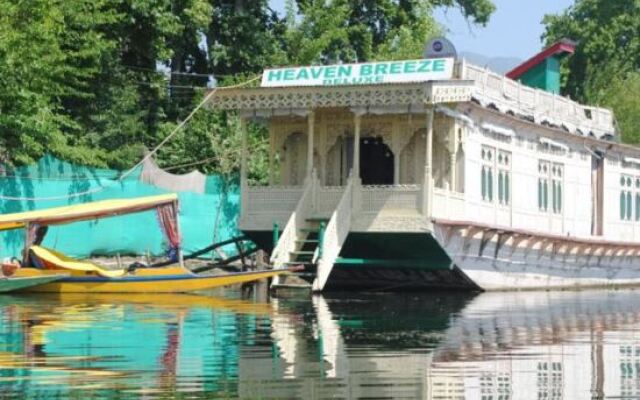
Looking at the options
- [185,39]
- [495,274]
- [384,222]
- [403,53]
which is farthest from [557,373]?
[403,53]

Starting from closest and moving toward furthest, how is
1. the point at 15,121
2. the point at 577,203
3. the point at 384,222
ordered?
the point at 384,222 → the point at 15,121 → the point at 577,203

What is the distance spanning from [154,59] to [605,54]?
3077cm

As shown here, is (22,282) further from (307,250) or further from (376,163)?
(376,163)

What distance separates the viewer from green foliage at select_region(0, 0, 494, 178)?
102 ft

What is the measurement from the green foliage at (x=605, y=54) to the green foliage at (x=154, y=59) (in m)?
9.45

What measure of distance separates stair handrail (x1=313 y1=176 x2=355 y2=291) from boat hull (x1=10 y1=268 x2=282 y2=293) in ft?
3.75

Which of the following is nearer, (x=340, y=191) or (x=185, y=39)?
(x=340, y=191)

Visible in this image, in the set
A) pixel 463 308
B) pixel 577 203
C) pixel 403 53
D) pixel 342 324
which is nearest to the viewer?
pixel 342 324

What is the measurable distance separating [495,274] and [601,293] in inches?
120

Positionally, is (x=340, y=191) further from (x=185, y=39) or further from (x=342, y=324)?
(x=185, y=39)

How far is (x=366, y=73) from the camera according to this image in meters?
28.9

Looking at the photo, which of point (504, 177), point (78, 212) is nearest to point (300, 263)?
point (78, 212)

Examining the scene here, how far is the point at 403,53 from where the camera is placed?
45875mm

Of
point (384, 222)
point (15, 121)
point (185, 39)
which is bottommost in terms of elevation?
point (384, 222)
